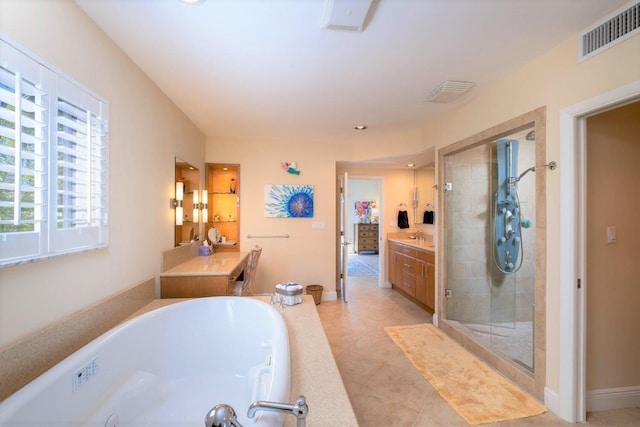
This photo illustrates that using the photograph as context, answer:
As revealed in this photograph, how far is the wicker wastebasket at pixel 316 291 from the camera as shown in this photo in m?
3.97

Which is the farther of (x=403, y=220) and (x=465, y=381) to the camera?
(x=403, y=220)

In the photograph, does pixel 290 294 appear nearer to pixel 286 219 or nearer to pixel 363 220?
pixel 286 219

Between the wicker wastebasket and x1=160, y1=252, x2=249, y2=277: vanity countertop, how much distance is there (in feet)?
3.56

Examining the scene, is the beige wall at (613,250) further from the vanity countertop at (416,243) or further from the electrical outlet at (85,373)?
the electrical outlet at (85,373)

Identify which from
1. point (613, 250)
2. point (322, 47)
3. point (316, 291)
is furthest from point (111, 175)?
point (613, 250)

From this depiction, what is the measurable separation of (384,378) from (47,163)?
2.56 meters

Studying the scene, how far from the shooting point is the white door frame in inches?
68.1

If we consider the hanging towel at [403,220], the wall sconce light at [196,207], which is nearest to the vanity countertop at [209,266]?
the wall sconce light at [196,207]

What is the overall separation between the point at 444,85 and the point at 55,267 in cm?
282

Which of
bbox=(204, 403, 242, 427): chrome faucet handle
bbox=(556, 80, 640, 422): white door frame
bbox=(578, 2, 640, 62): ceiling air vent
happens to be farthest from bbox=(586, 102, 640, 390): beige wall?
bbox=(204, 403, 242, 427): chrome faucet handle

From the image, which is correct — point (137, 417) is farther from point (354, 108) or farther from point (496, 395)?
point (354, 108)

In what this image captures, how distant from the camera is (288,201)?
4.05 metres

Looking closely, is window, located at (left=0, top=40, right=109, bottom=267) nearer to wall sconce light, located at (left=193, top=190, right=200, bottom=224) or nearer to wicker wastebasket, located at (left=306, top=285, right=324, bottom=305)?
wall sconce light, located at (left=193, top=190, right=200, bottom=224)

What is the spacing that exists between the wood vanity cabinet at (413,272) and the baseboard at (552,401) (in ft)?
5.36
